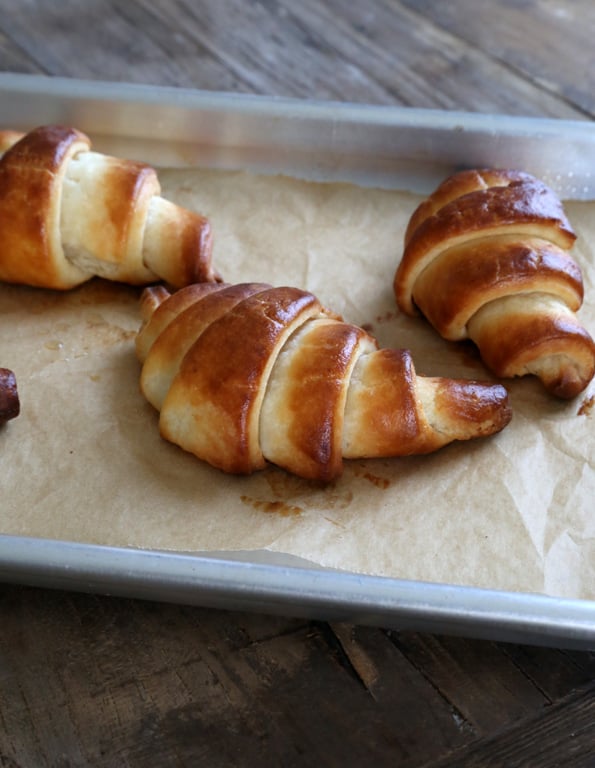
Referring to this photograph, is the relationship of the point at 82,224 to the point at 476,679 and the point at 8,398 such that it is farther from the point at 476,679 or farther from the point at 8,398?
the point at 476,679

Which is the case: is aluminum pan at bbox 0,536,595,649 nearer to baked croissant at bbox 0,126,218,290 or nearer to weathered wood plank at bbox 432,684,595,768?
weathered wood plank at bbox 432,684,595,768

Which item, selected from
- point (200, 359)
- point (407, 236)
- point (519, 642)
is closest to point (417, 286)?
point (407, 236)

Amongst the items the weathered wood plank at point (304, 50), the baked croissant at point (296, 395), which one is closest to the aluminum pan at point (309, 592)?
the baked croissant at point (296, 395)

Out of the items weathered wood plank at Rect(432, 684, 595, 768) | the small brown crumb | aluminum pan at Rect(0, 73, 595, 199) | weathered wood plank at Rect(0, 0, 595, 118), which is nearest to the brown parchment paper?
the small brown crumb

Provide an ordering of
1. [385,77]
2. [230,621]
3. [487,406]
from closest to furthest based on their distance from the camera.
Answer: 1. [230,621]
2. [487,406]
3. [385,77]

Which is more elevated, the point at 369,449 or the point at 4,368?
the point at 369,449

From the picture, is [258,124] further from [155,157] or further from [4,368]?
[4,368]
